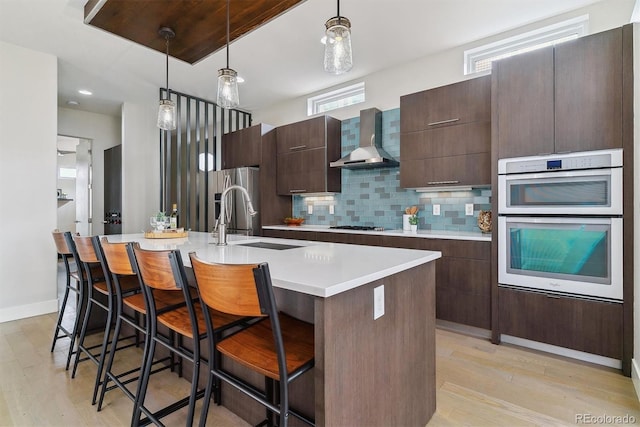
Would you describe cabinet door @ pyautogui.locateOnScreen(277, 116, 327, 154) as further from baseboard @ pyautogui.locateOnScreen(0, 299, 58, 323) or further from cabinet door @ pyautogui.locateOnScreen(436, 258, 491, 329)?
baseboard @ pyautogui.locateOnScreen(0, 299, 58, 323)

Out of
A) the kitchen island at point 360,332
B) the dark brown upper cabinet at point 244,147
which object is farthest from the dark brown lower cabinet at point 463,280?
the dark brown upper cabinet at point 244,147

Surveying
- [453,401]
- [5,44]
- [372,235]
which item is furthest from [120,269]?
[5,44]

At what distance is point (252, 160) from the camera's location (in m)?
4.84

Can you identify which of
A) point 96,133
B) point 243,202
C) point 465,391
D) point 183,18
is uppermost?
point 183,18

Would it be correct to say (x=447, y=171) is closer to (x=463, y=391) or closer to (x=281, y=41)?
(x=463, y=391)

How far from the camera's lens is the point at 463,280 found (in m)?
2.95

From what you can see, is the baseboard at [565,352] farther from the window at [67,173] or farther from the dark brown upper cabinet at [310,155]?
the window at [67,173]

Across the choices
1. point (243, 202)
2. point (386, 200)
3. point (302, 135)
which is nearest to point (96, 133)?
point (243, 202)

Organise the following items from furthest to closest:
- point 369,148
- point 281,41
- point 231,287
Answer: point 369,148, point 281,41, point 231,287

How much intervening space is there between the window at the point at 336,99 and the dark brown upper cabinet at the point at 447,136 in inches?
43.6

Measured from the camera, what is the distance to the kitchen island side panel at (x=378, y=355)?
3.56 feet

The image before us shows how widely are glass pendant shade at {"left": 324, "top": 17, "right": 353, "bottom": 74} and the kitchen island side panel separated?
1178 millimetres

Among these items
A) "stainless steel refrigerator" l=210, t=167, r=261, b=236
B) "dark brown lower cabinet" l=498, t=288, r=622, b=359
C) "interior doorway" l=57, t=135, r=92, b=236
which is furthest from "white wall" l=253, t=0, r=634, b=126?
"interior doorway" l=57, t=135, r=92, b=236

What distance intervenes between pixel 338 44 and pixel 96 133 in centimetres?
581
